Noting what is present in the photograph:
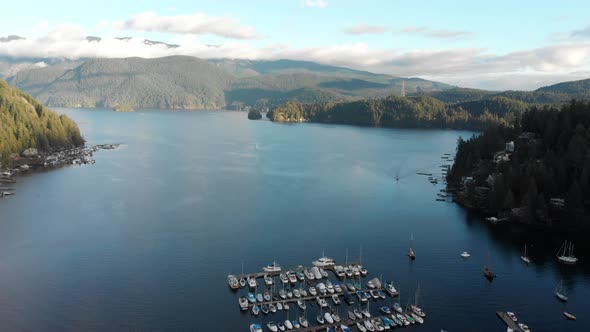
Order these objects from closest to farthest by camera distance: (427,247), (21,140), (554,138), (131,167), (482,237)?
(427,247)
(482,237)
(554,138)
(131,167)
(21,140)

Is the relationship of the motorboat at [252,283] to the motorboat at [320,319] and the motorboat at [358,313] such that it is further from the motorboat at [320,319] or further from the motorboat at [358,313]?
the motorboat at [358,313]

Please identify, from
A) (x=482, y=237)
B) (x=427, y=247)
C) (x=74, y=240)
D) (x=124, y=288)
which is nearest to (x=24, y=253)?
(x=74, y=240)

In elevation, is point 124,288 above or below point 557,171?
below

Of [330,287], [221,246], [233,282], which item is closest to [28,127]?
[221,246]

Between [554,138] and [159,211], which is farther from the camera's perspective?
[554,138]

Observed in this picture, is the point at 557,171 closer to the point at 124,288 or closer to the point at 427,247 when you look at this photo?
the point at 427,247

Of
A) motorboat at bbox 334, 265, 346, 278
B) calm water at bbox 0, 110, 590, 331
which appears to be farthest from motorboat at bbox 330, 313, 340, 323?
motorboat at bbox 334, 265, 346, 278

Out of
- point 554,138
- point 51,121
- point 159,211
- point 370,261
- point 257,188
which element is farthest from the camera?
point 51,121

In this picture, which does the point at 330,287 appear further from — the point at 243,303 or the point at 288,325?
the point at 243,303
